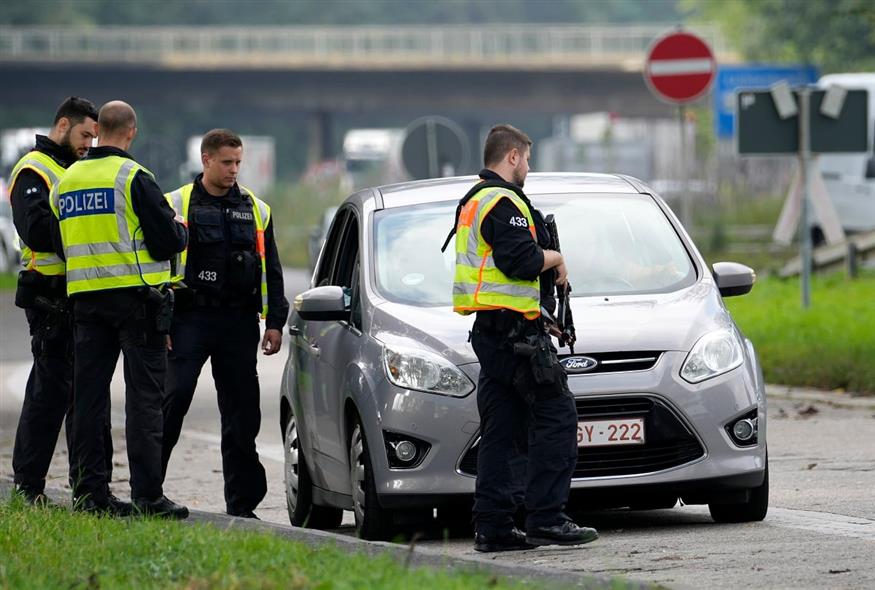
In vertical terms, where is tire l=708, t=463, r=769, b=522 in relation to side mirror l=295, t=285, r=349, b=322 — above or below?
below

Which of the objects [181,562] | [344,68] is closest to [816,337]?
[181,562]

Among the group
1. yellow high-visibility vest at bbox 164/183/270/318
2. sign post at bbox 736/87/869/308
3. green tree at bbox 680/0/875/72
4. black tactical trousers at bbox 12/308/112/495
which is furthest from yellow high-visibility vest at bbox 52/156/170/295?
green tree at bbox 680/0/875/72

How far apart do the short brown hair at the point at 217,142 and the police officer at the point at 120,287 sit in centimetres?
86

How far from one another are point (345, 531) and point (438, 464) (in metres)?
1.50

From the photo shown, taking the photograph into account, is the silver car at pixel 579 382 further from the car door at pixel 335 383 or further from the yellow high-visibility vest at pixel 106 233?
the yellow high-visibility vest at pixel 106 233

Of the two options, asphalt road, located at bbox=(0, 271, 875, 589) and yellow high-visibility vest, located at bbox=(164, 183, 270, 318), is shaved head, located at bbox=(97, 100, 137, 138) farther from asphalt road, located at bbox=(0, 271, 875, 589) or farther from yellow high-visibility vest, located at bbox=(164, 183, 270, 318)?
asphalt road, located at bbox=(0, 271, 875, 589)

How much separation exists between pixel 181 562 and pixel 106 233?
216cm

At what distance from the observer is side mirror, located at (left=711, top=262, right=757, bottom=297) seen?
8.99m

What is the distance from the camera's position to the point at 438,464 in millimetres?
8094

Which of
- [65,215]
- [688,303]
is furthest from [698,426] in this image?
[65,215]

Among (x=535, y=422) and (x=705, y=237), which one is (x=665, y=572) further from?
(x=705, y=237)

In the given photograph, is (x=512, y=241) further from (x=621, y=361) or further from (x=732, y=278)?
(x=732, y=278)

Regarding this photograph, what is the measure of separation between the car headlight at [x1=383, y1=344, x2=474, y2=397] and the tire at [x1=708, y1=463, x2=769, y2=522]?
1.30m

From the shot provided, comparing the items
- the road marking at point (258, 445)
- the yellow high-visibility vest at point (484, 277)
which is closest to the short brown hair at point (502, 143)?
the yellow high-visibility vest at point (484, 277)
